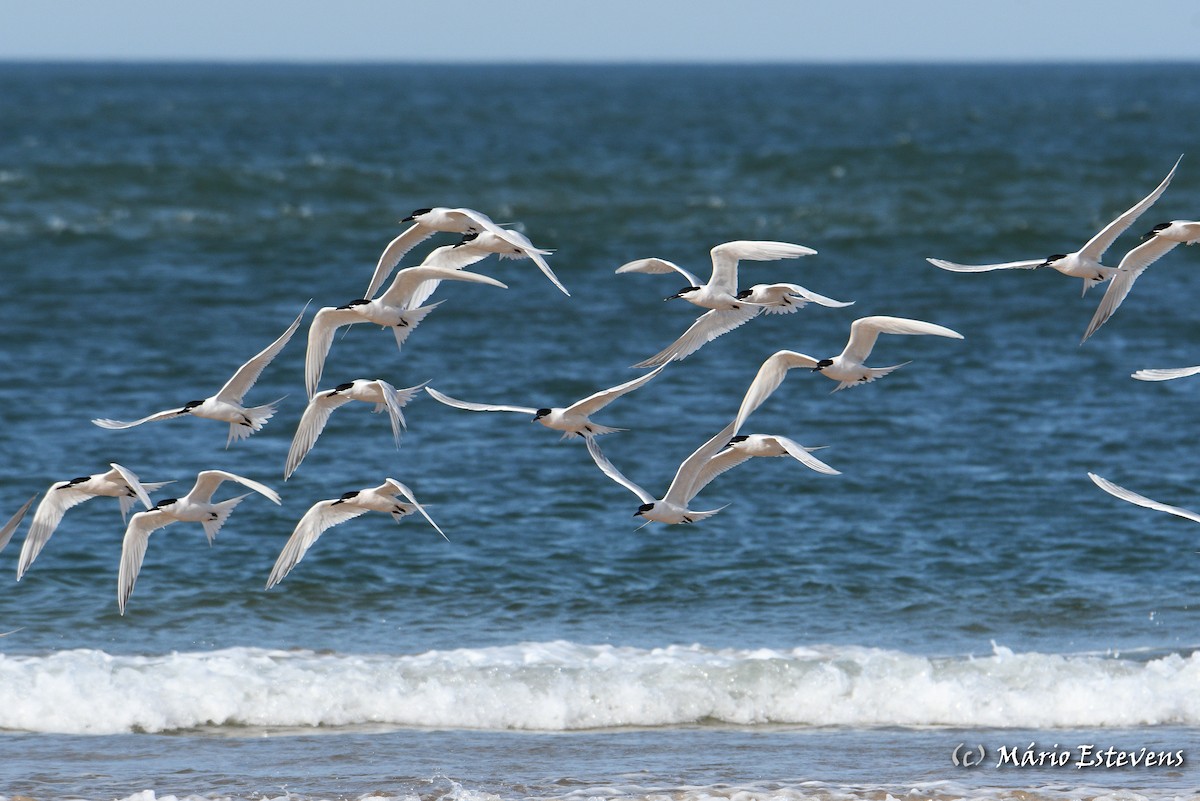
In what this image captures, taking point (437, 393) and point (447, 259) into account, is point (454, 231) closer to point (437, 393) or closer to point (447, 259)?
point (447, 259)

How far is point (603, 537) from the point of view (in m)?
19.2

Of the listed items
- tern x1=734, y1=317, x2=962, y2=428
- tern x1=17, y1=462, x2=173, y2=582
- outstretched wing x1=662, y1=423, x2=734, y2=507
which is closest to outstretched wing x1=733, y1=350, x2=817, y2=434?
tern x1=734, y1=317, x2=962, y2=428

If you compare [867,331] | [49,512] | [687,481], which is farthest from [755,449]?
[49,512]

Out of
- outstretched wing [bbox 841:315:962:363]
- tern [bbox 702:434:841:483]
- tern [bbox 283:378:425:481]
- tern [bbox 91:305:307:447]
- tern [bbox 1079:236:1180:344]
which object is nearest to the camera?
tern [bbox 702:434:841:483]

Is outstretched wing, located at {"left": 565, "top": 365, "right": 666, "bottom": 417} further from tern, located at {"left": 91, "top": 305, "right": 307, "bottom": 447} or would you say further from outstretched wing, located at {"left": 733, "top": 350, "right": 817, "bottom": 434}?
tern, located at {"left": 91, "top": 305, "right": 307, "bottom": 447}

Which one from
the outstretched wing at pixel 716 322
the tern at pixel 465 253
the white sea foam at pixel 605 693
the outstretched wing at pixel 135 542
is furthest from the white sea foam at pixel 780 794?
the tern at pixel 465 253

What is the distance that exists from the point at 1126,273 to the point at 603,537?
759cm

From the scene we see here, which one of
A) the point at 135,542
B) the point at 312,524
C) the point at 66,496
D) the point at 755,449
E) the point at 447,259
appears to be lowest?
the point at 135,542

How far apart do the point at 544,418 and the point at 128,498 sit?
11.3 feet

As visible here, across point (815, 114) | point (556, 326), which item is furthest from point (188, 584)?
point (815, 114)

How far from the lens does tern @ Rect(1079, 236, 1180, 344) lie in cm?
1287

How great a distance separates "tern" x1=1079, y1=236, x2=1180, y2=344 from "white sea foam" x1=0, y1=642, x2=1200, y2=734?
3000 mm

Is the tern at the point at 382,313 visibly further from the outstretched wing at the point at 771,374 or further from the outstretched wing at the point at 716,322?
the outstretched wing at the point at 771,374

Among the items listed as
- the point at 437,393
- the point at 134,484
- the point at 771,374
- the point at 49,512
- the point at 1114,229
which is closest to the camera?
the point at 134,484
